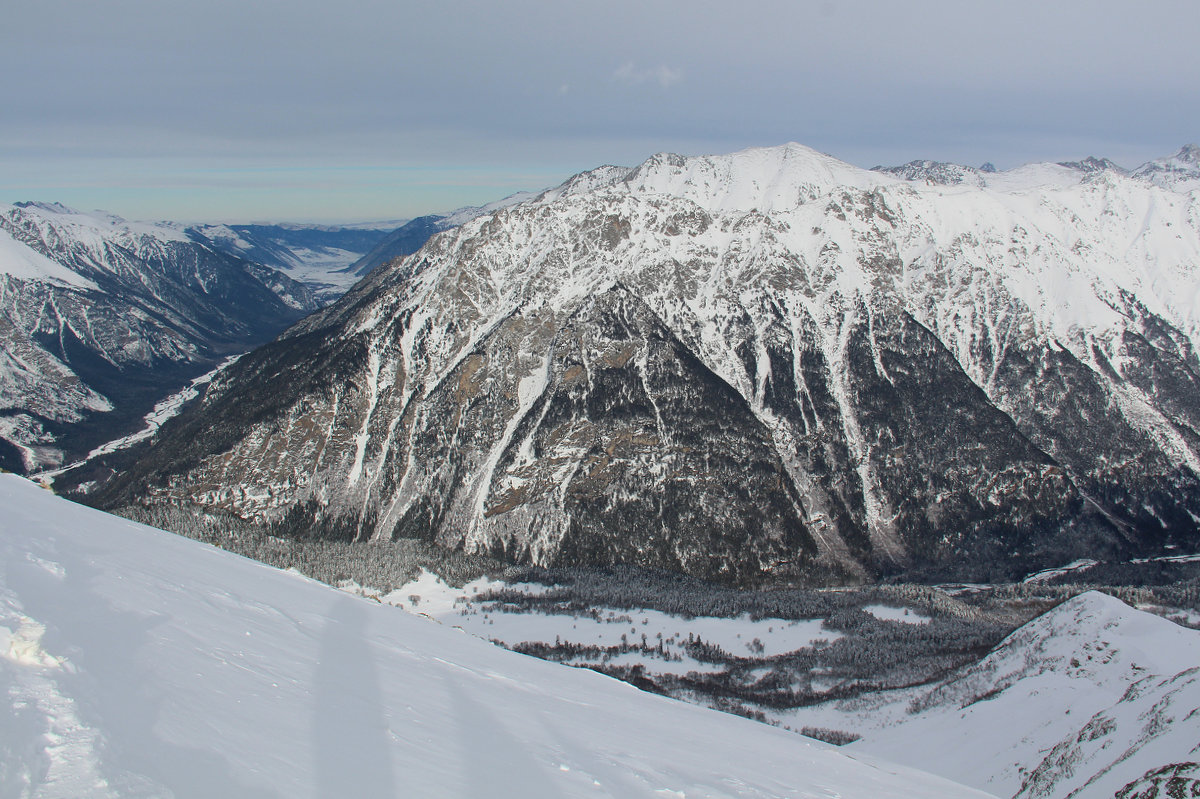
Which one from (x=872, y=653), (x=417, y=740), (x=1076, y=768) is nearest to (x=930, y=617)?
(x=872, y=653)

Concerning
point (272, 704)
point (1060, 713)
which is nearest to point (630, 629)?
point (1060, 713)

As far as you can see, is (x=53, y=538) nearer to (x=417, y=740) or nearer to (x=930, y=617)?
(x=417, y=740)

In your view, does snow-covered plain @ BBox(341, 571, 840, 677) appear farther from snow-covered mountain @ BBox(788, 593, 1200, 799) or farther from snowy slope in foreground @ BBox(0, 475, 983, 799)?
snowy slope in foreground @ BBox(0, 475, 983, 799)

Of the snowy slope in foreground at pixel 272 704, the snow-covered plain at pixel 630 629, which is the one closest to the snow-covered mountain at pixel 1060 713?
the snow-covered plain at pixel 630 629

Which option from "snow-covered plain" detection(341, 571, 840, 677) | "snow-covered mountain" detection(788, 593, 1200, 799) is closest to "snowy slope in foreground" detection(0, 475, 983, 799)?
"snow-covered mountain" detection(788, 593, 1200, 799)

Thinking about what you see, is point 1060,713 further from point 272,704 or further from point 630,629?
point 272,704
